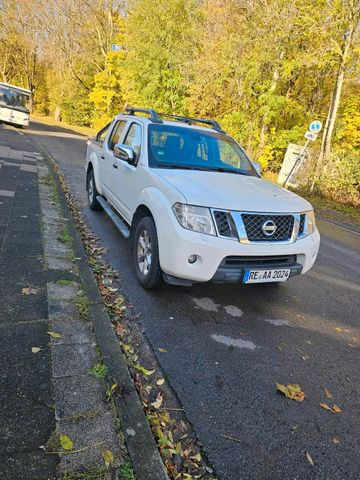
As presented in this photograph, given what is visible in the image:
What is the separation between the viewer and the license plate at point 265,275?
11.2 feet

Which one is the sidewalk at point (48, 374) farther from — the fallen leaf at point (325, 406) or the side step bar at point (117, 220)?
the fallen leaf at point (325, 406)

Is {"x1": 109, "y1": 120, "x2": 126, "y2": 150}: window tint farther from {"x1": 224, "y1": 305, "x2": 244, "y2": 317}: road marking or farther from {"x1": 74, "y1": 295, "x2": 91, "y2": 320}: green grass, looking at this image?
{"x1": 224, "y1": 305, "x2": 244, "y2": 317}: road marking

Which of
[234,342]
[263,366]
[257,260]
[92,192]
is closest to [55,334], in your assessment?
[234,342]

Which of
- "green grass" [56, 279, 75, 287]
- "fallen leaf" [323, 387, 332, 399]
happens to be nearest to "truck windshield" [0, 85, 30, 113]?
"green grass" [56, 279, 75, 287]

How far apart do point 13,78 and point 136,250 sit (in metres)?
58.4

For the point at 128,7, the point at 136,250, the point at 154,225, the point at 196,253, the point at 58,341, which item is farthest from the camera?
the point at 128,7

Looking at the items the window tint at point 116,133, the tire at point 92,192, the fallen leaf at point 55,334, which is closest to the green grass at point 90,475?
the fallen leaf at point 55,334

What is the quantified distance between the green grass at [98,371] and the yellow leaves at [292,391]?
134 cm

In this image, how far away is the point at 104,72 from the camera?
3300 centimetres

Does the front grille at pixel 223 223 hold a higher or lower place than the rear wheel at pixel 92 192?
higher

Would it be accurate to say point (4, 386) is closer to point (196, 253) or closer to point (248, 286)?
point (196, 253)

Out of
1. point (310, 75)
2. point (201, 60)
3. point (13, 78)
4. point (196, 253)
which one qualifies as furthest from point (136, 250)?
point (13, 78)

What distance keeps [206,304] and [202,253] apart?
0.87m

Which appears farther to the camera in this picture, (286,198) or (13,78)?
(13,78)
